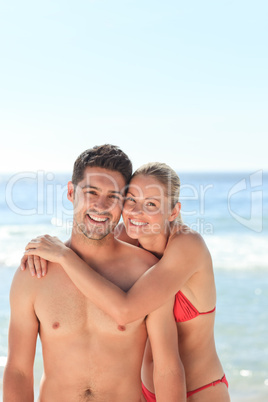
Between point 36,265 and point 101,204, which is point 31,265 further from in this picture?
point 101,204

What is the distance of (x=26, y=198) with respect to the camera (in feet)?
118

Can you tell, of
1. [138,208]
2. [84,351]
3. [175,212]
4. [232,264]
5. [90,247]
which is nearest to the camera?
[84,351]

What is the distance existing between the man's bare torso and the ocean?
10.3 ft

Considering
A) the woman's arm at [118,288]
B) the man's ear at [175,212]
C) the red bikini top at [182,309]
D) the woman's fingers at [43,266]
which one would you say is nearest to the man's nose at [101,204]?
the woman's arm at [118,288]

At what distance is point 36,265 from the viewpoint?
271cm

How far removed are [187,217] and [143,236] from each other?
20120mm

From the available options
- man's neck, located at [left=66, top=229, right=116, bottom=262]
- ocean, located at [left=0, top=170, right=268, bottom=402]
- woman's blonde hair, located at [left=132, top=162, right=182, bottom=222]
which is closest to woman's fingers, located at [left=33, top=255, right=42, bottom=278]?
man's neck, located at [left=66, top=229, right=116, bottom=262]

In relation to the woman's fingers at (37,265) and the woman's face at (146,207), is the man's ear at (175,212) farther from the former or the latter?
the woman's fingers at (37,265)

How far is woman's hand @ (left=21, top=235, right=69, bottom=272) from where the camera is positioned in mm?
2660

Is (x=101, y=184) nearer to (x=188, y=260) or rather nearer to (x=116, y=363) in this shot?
(x=188, y=260)

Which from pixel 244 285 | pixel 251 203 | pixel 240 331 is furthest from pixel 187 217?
pixel 240 331

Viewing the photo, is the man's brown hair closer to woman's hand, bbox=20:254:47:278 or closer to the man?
the man

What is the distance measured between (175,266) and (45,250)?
76 cm

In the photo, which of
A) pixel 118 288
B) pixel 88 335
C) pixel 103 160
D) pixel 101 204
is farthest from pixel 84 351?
pixel 103 160
